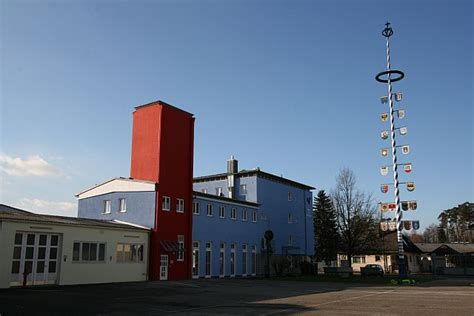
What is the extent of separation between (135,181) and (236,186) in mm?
17010

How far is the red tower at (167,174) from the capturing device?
34.1 m

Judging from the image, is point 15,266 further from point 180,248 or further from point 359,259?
point 359,259

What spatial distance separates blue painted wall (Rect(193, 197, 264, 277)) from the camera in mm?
39031

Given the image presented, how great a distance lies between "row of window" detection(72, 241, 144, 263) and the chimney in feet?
60.5

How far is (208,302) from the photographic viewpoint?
749 inches

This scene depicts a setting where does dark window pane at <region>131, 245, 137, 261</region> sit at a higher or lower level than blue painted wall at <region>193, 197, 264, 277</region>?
lower

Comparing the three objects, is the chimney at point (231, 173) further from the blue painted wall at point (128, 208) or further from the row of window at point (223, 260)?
the blue painted wall at point (128, 208)

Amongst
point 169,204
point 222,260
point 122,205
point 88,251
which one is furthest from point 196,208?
point 88,251

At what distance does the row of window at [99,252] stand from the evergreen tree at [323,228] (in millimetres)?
31943

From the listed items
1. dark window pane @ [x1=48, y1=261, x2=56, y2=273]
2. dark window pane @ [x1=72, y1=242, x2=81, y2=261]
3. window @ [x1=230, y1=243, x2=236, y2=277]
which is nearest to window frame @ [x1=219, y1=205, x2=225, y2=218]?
window @ [x1=230, y1=243, x2=236, y2=277]

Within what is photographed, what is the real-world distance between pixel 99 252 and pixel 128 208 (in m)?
6.02

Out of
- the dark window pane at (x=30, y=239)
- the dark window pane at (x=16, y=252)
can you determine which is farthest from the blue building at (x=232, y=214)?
the dark window pane at (x=16, y=252)

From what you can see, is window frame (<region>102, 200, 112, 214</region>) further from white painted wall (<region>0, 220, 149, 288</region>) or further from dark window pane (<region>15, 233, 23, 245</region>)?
dark window pane (<region>15, 233, 23, 245</region>)

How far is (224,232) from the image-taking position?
42.2 meters
